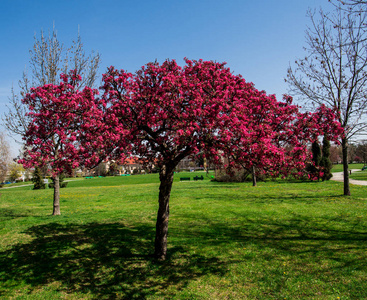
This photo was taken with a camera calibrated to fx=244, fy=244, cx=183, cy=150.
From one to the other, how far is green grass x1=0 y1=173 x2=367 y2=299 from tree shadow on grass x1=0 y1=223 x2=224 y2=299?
0.03 m

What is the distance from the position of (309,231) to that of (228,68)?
8062 millimetres

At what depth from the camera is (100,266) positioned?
8.12 metres

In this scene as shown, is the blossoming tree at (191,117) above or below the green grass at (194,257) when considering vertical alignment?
above

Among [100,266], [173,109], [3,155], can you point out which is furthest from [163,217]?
[3,155]

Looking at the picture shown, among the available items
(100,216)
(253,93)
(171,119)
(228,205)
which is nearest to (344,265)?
(253,93)

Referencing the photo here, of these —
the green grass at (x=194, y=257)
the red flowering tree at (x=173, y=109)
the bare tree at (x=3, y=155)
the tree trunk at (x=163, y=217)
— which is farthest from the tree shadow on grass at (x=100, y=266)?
the bare tree at (x=3, y=155)

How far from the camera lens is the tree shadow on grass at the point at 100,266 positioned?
7.03 metres

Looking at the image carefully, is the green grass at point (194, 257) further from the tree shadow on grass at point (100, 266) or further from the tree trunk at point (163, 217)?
the tree trunk at point (163, 217)

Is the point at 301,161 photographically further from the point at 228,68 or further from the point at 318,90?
the point at 318,90

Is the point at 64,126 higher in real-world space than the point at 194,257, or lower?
higher

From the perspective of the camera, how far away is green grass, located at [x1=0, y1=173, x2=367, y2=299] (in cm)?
670

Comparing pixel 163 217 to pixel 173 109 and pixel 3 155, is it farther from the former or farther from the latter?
pixel 3 155

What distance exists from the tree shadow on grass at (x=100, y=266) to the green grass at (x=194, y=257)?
3 centimetres

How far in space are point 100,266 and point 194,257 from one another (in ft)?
10.5
